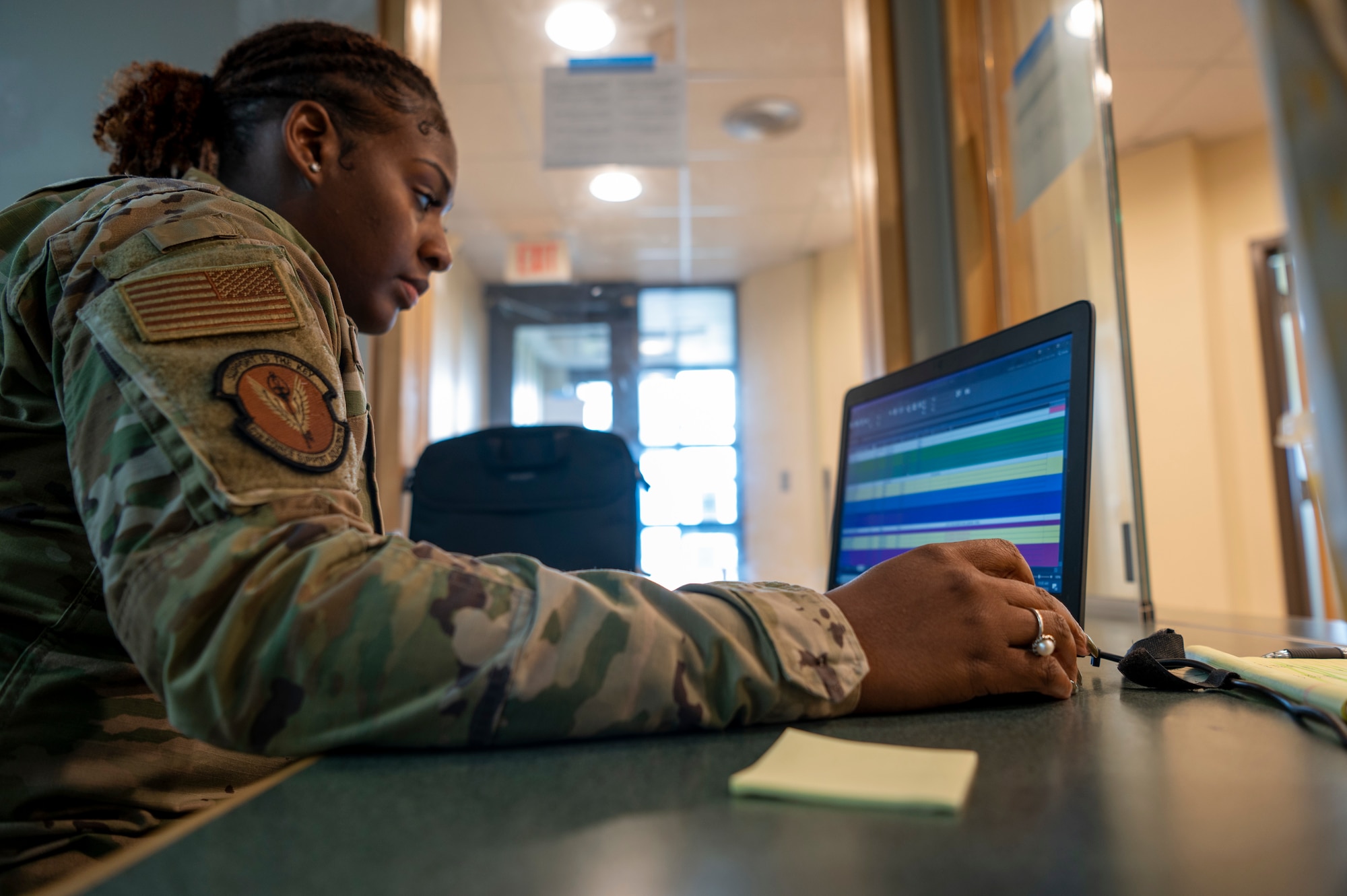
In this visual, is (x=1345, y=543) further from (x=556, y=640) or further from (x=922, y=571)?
(x=556, y=640)

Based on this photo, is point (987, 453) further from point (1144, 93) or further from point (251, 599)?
point (1144, 93)

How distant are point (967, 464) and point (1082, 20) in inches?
36.1

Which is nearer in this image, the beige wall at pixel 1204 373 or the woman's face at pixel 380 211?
the woman's face at pixel 380 211

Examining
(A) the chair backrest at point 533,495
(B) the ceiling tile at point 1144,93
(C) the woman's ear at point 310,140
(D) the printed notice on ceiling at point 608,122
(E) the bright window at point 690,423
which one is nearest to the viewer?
(C) the woman's ear at point 310,140

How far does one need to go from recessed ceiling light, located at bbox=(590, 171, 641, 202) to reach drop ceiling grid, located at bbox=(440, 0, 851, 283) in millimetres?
48

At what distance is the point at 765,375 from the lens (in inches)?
166

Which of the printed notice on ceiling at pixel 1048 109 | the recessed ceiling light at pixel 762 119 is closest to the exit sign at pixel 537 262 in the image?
the recessed ceiling light at pixel 762 119

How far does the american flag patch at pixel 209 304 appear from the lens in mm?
443

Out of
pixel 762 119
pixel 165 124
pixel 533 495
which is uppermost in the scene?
pixel 762 119

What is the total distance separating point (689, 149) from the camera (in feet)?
10.1

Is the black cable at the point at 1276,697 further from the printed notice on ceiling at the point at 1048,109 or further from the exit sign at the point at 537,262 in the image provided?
the exit sign at the point at 537,262

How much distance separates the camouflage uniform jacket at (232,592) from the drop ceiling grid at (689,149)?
2022mm

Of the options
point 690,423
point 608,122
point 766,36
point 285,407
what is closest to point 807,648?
point 285,407

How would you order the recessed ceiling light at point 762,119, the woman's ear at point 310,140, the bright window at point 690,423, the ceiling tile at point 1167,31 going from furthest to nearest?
the bright window at point 690,423
the recessed ceiling light at point 762,119
the ceiling tile at point 1167,31
the woman's ear at point 310,140
